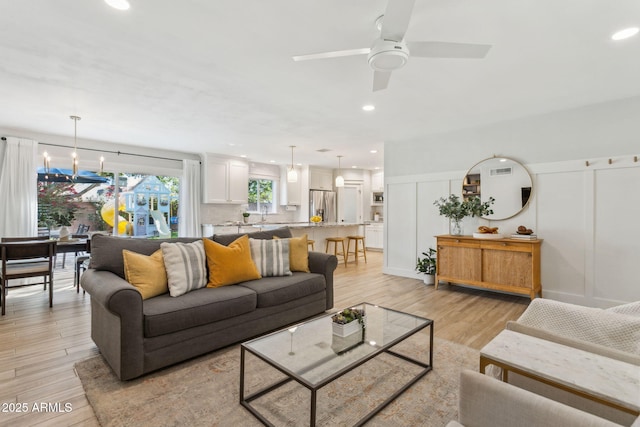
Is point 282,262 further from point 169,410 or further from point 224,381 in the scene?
point 169,410

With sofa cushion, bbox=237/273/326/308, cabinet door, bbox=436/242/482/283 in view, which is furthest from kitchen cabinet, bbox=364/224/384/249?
sofa cushion, bbox=237/273/326/308

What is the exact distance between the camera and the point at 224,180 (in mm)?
7266

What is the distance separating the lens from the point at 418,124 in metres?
4.62

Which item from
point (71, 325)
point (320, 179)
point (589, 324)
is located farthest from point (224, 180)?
point (589, 324)

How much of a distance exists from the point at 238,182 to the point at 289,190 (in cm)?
169

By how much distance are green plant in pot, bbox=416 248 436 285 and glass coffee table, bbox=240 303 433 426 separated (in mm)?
2748

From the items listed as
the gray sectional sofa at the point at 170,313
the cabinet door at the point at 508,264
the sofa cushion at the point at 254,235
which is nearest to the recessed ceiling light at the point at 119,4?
the gray sectional sofa at the point at 170,313

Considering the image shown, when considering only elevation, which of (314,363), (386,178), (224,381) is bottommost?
(224,381)

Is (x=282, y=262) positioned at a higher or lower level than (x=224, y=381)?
higher

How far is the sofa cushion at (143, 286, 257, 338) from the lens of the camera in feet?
7.12

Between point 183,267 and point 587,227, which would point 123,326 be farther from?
point 587,227

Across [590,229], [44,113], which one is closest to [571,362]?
[590,229]

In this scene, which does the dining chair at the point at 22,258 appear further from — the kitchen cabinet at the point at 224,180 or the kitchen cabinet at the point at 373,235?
the kitchen cabinet at the point at 373,235

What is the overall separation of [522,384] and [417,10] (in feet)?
7.41
